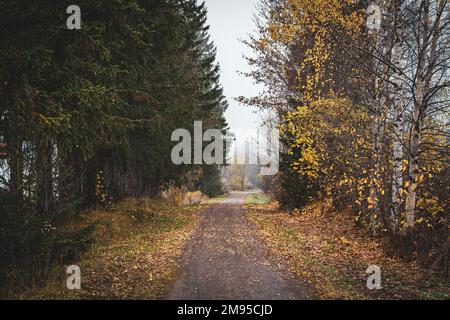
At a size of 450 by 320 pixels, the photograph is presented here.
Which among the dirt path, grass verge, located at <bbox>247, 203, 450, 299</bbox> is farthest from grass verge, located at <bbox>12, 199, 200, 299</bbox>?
grass verge, located at <bbox>247, 203, 450, 299</bbox>

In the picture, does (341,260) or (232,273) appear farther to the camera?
(341,260)

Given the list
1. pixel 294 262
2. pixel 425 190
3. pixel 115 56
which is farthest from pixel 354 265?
pixel 115 56

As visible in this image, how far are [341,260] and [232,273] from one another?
3.07 m

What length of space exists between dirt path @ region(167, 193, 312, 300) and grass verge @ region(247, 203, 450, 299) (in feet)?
1.55

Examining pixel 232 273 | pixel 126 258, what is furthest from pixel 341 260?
pixel 126 258

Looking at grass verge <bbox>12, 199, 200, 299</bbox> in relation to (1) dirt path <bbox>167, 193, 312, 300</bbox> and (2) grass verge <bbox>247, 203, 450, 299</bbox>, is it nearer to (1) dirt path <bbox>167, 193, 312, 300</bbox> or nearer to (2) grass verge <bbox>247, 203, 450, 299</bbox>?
(1) dirt path <bbox>167, 193, 312, 300</bbox>

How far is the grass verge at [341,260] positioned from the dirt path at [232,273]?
47 cm

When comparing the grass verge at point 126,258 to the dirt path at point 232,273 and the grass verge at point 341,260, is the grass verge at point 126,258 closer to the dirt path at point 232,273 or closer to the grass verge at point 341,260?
the dirt path at point 232,273

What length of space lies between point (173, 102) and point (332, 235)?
8.25 meters

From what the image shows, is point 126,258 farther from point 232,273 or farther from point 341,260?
point 341,260

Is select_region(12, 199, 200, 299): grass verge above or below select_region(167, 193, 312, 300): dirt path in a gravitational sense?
above

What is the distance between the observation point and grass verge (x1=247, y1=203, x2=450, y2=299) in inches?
264

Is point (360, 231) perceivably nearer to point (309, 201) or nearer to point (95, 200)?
point (309, 201)

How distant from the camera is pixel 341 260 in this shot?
9000mm
